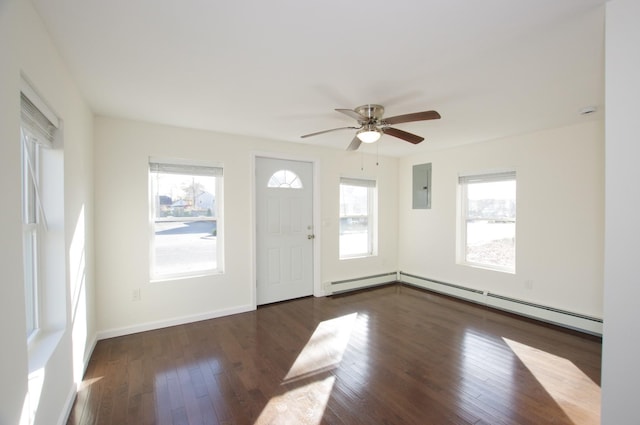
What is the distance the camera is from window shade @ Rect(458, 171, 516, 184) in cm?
405

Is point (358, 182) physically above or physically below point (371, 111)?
below

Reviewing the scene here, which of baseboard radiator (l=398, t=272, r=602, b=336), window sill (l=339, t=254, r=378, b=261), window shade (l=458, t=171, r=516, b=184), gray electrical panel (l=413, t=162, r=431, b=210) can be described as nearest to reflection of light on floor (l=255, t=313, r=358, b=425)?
window sill (l=339, t=254, r=378, b=261)

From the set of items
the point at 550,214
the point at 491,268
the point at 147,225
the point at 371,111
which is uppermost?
the point at 371,111

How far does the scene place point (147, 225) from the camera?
3357 millimetres

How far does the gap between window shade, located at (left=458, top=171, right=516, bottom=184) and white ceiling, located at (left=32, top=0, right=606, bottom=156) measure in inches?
39.4

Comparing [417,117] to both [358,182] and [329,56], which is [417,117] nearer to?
[329,56]

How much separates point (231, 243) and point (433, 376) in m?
2.68

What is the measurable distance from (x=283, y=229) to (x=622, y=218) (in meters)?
3.57

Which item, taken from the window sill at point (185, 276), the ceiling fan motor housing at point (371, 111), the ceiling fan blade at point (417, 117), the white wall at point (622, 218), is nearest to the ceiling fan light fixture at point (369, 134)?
the ceiling fan motor housing at point (371, 111)

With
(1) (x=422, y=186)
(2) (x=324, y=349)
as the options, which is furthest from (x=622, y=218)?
(1) (x=422, y=186)

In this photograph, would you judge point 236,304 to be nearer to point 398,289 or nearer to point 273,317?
point 273,317

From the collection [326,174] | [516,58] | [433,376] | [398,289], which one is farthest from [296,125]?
[398,289]

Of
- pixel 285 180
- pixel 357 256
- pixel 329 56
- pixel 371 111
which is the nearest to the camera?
pixel 329 56

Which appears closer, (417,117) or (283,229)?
(417,117)
